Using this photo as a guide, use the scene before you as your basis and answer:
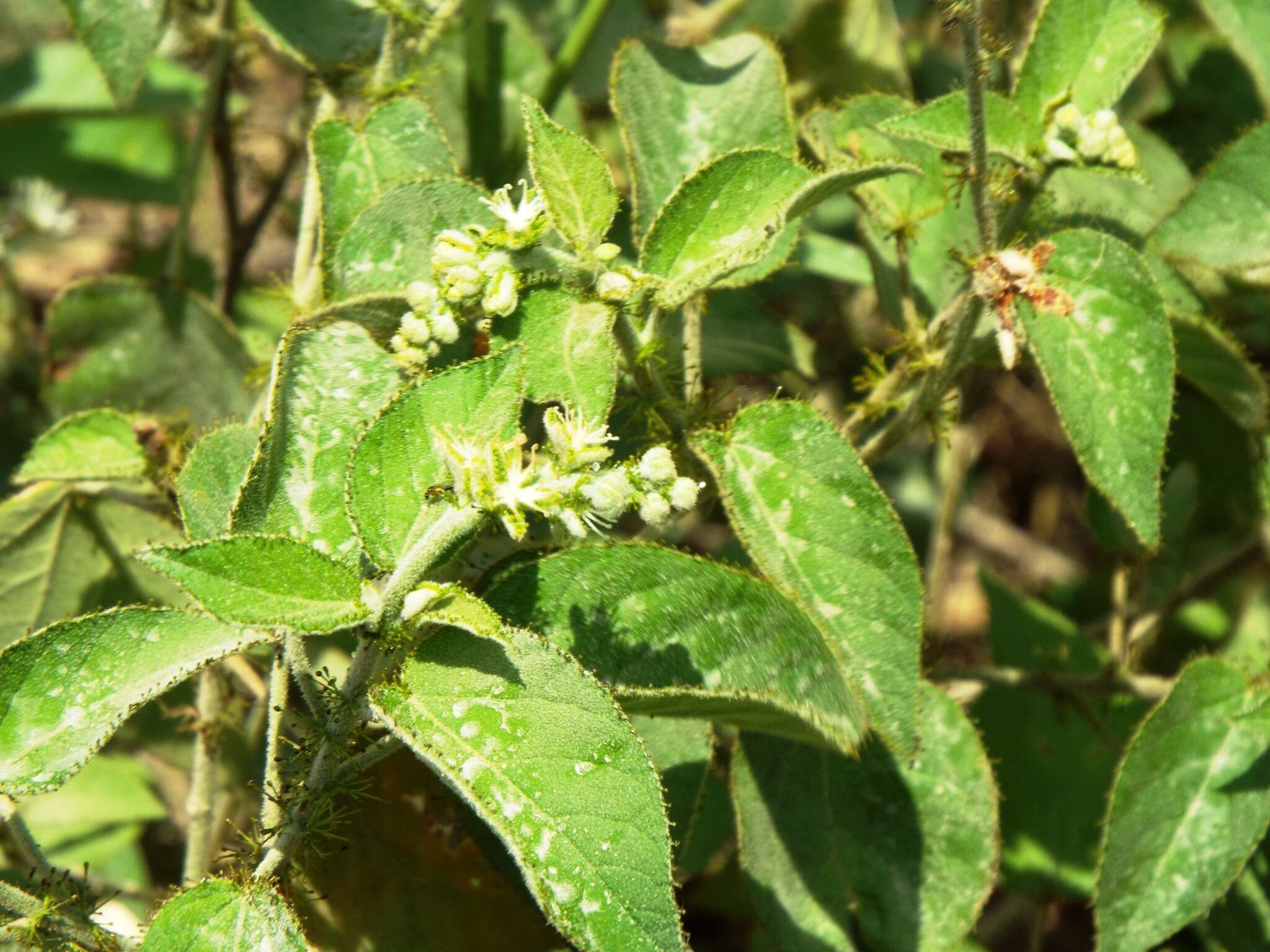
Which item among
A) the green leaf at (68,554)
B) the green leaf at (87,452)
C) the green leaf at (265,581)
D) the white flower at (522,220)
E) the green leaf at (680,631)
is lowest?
the green leaf at (68,554)

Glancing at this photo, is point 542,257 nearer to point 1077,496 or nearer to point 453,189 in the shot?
point 453,189

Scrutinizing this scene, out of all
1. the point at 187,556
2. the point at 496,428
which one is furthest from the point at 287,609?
the point at 496,428

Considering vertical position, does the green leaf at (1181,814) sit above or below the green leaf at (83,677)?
below

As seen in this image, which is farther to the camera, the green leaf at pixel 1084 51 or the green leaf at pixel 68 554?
the green leaf at pixel 68 554

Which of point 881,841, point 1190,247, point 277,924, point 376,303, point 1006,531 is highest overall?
A: point 376,303

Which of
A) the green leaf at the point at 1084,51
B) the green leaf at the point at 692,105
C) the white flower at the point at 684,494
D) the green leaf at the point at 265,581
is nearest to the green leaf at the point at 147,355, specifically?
the green leaf at the point at 692,105

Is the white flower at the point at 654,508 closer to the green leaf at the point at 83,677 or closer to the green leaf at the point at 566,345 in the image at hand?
the green leaf at the point at 566,345
